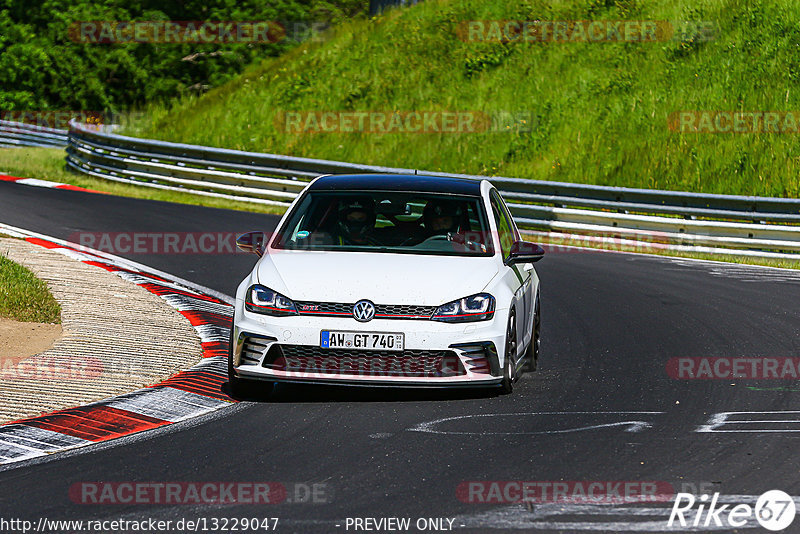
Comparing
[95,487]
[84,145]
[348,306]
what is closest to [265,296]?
[348,306]

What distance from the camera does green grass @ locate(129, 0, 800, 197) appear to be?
83.5 ft

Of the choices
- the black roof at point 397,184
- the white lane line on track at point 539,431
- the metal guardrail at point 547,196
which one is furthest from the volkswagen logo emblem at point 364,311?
the metal guardrail at point 547,196

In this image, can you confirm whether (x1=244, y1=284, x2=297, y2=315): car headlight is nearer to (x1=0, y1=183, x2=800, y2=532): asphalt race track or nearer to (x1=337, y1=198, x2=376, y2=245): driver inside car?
(x1=0, y1=183, x2=800, y2=532): asphalt race track

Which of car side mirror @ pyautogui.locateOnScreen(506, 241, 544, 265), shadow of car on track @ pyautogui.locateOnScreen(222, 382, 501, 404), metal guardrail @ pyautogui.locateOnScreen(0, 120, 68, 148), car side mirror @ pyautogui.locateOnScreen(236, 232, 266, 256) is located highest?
car side mirror @ pyautogui.locateOnScreen(506, 241, 544, 265)

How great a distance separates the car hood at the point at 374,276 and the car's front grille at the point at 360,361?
33 centimetres

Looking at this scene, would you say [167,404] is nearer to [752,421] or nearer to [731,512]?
[752,421]

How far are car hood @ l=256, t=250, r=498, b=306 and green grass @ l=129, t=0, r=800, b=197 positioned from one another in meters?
16.0

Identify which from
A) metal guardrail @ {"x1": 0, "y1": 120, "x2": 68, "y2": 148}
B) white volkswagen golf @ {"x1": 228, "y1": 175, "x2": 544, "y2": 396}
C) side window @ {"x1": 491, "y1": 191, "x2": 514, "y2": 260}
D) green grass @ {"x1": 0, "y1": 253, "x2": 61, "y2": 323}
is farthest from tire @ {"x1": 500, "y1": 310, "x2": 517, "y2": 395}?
metal guardrail @ {"x1": 0, "y1": 120, "x2": 68, "y2": 148}

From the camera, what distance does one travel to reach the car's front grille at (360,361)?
26.6 feet

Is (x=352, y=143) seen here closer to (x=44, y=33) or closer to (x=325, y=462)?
(x=325, y=462)

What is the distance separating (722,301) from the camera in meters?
14.1

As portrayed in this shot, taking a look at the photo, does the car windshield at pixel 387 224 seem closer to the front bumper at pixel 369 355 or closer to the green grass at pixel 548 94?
the front bumper at pixel 369 355

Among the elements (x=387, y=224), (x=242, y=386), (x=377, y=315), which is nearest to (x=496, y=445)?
(x=377, y=315)

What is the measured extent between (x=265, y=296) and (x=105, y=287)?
529 centimetres
